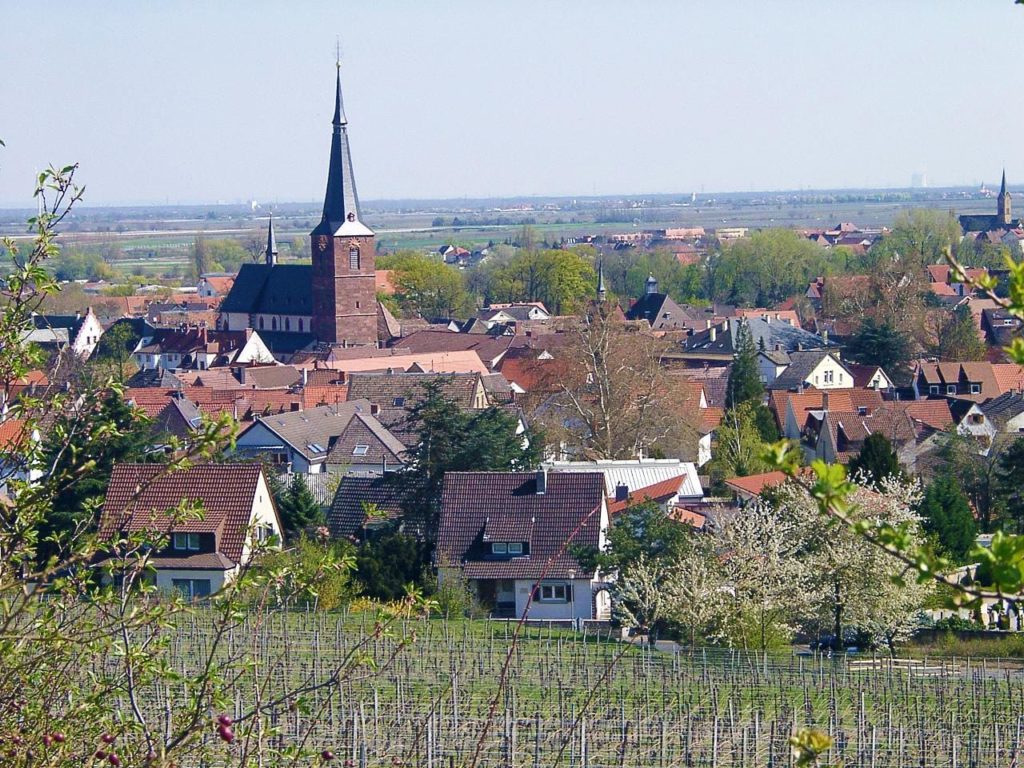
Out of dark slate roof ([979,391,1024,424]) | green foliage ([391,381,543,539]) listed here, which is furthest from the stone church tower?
green foliage ([391,381,543,539])

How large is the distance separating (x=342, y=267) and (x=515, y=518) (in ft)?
130

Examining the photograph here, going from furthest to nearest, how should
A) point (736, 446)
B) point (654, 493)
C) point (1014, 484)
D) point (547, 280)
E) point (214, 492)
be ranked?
point (547, 280)
point (736, 446)
point (654, 493)
point (1014, 484)
point (214, 492)

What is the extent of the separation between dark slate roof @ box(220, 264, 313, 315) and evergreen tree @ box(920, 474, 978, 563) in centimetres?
4070

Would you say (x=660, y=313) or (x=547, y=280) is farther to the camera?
(x=547, y=280)

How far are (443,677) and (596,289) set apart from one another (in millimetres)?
67695

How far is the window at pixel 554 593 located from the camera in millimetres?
22938

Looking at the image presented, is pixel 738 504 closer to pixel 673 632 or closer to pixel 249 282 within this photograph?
pixel 673 632

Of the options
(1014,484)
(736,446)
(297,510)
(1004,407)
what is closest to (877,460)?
(1014,484)

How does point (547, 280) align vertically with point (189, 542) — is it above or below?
below

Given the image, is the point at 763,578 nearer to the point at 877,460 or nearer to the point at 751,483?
the point at 877,460

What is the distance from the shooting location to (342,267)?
6203 cm

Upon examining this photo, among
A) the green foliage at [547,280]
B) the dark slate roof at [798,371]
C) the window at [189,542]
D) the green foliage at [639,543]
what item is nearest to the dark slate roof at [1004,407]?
the dark slate roof at [798,371]

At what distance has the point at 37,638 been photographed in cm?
495

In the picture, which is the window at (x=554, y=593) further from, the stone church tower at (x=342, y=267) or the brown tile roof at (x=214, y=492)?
the stone church tower at (x=342, y=267)
